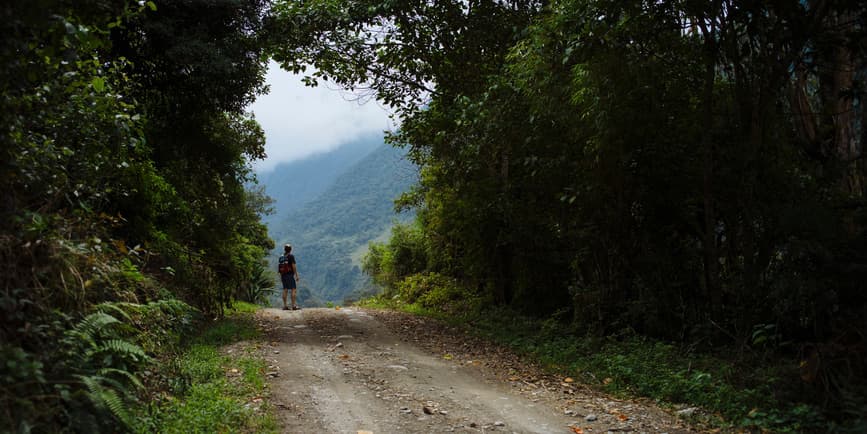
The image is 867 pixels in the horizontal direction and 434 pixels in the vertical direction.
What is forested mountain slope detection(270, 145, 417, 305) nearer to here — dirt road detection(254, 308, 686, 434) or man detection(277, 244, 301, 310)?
man detection(277, 244, 301, 310)

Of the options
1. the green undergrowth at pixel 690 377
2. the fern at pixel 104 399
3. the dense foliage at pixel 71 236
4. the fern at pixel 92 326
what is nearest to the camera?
the dense foliage at pixel 71 236

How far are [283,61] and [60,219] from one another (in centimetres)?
1033

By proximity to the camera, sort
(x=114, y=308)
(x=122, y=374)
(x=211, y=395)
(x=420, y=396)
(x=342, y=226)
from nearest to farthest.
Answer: (x=122, y=374) < (x=114, y=308) < (x=211, y=395) < (x=420, y=396) < (x=342, y=226)

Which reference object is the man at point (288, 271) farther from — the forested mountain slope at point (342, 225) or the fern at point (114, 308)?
the forested mountain slope at point (342, 225)

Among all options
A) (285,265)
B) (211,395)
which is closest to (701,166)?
(211,395)

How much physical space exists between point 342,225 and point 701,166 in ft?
453

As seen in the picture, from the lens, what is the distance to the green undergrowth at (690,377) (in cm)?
614

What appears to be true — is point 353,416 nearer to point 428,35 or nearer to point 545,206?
point 545,206

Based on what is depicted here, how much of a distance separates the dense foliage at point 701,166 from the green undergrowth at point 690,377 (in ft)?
0.92

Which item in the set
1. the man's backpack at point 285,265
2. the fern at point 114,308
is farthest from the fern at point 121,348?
the man's backpack at point 285,265

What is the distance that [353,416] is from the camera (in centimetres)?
646

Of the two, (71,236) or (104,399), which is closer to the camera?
(104,399)

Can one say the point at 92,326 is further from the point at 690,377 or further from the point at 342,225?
the point at 342,225

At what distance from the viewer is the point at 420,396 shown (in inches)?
291
